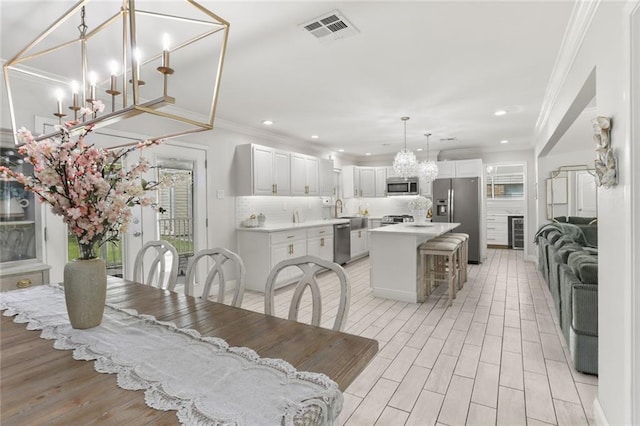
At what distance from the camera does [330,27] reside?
2258 millimetres

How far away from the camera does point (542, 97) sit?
3848mm

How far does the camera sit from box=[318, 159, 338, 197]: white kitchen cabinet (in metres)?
6.59

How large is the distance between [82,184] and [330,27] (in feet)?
6.04

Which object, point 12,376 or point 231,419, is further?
point 12,376

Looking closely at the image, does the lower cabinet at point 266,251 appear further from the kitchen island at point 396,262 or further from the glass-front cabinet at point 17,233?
the glass-front cabinet at point 17,233

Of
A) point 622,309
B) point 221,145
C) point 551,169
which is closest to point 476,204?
point 551,169

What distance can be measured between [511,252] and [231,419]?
8582mm

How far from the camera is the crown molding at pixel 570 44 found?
2.01 metres

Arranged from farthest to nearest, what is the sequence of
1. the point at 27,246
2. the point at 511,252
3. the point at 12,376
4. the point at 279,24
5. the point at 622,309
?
the point at 511,252 < the point at 27,246 < the point at 279,24 < the point at 622,309 < the point at 12,376

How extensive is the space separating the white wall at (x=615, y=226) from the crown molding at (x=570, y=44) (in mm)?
16

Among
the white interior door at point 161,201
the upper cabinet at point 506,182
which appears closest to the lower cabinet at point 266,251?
the white interior door at point 161,201

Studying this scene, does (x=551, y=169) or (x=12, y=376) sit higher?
(x=551, y=169)

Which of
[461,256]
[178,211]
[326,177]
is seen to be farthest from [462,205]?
[178,211]

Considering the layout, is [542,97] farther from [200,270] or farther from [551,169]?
[200,270]
